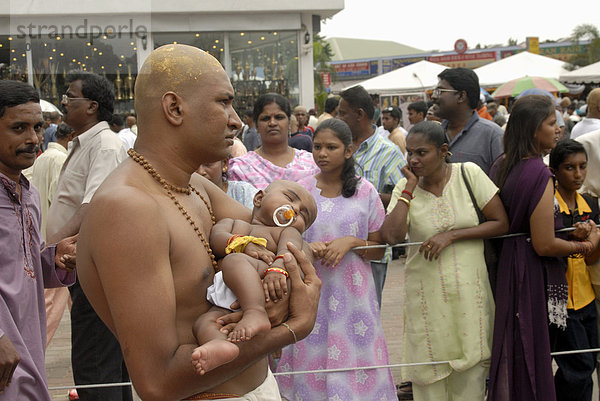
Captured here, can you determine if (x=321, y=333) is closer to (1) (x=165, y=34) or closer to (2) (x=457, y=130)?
(2) (x=457, y=130)

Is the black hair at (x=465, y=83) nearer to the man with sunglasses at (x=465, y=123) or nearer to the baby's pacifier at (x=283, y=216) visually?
the man with sunglasses at (x=465, y=123)

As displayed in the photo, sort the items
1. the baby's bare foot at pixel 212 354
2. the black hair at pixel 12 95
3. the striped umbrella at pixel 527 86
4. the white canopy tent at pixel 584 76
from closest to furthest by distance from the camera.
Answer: the baby's bare foot at pixel 212 354 < the black hair at pixel 12 95 < the striped umbrella at pixel 527 86 < the white canopy tent at pixel 584 76

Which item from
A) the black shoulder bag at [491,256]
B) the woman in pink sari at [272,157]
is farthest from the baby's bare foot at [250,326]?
the woman in pink sari at [272,157]

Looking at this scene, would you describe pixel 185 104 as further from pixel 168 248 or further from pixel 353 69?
pixel 353 69

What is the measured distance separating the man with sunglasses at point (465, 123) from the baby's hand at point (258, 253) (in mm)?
2909

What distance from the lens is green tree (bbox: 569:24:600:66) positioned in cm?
4462

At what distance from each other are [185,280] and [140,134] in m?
0.48

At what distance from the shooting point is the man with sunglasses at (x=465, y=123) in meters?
4.78

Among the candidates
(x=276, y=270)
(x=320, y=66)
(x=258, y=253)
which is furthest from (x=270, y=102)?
(x=320, y=66)

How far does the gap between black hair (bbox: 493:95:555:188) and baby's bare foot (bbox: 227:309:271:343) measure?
2553 mm

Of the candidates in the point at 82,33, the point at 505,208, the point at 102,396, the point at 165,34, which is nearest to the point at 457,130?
the point at 505,208

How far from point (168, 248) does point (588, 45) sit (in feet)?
178

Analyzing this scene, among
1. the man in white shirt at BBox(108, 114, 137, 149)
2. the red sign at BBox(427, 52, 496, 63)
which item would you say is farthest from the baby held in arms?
the red sign at BBox(427, 52, 496, 63)

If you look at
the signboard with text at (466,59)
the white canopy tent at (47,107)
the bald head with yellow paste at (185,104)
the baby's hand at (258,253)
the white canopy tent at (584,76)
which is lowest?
the baby's hand at (258,253)
